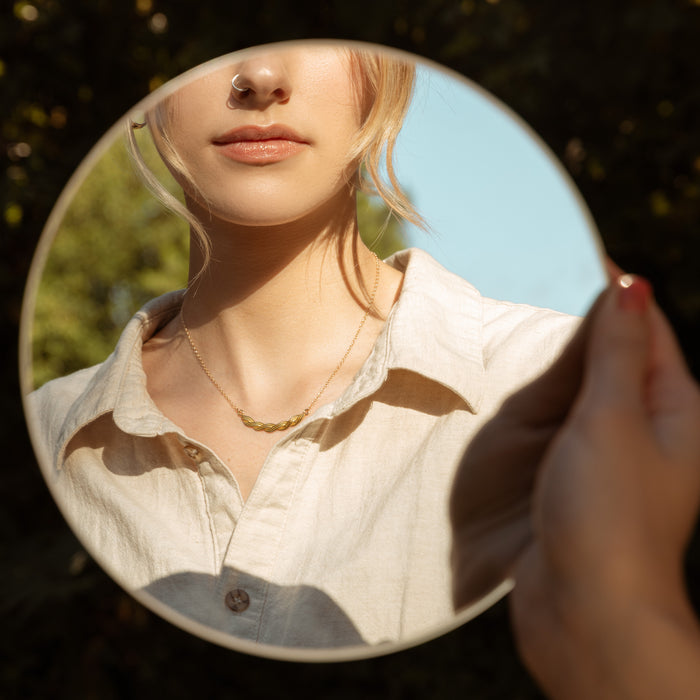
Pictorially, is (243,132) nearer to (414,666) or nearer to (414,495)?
(414,495)

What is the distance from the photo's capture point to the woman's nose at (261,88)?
1.10 meters

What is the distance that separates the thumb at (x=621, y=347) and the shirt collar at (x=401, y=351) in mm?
165

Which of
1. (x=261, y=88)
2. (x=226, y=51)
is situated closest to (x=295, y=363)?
(x=261, y=88)

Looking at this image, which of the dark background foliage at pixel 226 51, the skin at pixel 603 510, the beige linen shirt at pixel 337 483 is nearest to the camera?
the skin at pixel 603 510

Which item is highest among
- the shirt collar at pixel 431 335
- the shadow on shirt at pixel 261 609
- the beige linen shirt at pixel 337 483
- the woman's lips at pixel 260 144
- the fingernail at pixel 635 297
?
the woman's lips at pixel 260 144

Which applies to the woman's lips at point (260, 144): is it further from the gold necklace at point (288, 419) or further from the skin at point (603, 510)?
the skin at point (603, 510)

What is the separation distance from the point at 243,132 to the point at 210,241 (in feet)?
0.49

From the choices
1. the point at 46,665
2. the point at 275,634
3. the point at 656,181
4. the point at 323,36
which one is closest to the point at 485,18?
the point at 323,36

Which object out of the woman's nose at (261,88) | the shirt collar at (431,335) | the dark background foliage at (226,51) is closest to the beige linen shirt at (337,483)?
the shirt collar at (431,335)

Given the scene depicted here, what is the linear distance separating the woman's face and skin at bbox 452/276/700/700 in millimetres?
392

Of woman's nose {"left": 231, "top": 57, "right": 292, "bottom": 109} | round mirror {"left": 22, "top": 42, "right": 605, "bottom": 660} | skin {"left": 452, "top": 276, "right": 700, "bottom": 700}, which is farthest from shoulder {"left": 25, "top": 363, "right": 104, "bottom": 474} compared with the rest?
skin {"left": 452, "top": 276, "right": 700, "bottom": 700}

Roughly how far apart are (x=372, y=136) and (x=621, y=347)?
0.42m

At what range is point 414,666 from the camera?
2531mm

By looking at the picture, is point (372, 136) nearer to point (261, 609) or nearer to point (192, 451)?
point (192, 451)
